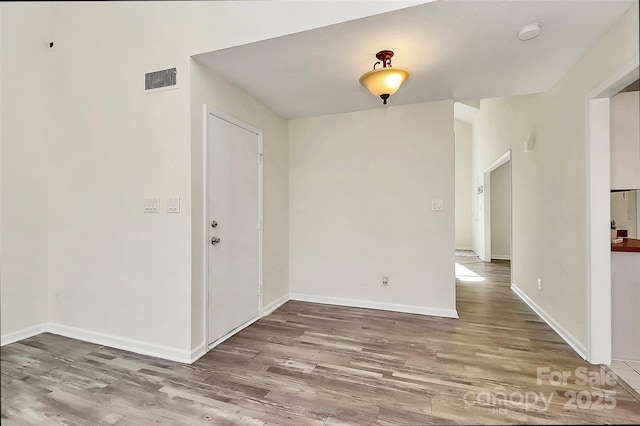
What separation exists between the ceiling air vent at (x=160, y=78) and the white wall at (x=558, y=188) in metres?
2.77

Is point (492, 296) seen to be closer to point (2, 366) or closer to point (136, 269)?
point (136, 269)

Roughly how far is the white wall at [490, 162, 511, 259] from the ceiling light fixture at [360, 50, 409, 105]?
6350 mm

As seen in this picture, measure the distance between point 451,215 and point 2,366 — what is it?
10.8 feet

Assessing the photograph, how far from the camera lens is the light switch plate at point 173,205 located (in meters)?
2.26

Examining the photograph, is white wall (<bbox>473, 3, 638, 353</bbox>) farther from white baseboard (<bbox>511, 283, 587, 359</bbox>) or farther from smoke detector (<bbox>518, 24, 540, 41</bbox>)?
smoke detector (<bbox>518, 24, 540, 41</bbox>)

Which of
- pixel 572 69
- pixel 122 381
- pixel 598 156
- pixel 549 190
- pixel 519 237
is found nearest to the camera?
pixel 122 381

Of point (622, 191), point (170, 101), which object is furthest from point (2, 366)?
point (622, 191)

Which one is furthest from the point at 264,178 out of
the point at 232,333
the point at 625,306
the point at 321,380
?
the point at 625,306

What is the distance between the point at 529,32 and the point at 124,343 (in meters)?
3.78

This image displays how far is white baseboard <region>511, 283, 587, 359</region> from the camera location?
7.51 feet

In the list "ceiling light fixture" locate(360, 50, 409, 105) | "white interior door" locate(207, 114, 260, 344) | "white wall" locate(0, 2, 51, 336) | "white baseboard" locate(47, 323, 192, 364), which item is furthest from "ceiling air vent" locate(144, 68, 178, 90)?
"white baseboard" locate(47, 323, 192, 364)

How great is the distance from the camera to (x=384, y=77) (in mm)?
2236

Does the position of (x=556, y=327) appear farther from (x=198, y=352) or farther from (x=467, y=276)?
(x=198, y=352)

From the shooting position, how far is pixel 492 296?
3.90m
